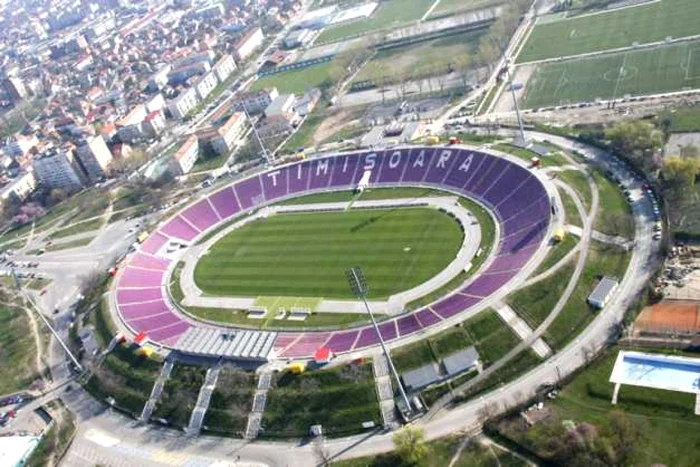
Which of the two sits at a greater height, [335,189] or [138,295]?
[138,295]

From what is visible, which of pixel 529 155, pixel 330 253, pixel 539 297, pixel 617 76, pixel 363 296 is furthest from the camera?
pixel 617 76

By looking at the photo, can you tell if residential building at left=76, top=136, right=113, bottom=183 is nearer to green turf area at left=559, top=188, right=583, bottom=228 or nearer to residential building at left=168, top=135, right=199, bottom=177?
residential building at left=168, top=135, right=199, bottom=177

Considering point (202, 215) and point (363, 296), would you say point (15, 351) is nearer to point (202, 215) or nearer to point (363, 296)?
point (202, 215)

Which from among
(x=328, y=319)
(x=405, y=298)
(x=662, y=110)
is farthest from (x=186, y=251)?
(x=662, y=110)

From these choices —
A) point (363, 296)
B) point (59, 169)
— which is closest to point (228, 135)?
point (59, 169)

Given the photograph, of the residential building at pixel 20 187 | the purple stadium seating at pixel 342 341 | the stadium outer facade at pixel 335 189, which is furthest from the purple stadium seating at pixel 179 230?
the residential building at pixel 20 187

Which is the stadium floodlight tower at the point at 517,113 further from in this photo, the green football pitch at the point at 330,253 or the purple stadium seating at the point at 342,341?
the purple stadium seating at the point at 342,341
